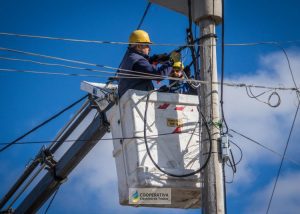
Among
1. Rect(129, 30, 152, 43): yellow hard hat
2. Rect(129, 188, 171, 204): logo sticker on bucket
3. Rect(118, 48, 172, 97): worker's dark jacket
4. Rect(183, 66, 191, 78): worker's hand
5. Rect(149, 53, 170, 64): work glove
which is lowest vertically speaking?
Rect(129, 188, 171, 204): logo sticker on bucket

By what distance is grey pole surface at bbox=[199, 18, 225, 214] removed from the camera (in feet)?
25.8

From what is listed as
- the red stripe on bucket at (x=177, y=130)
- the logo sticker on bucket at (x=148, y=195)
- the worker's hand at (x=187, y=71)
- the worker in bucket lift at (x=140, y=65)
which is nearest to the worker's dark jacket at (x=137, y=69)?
the worker in bucket lift at (x=140, y=65)

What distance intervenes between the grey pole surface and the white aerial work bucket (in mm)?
556

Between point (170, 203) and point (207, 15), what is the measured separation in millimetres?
2562

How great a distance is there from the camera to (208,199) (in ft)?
25.9

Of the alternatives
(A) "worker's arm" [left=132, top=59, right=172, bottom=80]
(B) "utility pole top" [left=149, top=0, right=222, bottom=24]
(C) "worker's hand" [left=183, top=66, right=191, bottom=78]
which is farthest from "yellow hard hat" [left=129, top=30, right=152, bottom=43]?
(B) "utility pole top" [left=149, top=0, right=222, bottom=24]

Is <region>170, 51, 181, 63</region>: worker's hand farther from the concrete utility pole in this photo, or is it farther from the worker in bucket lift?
the concrete utility pole

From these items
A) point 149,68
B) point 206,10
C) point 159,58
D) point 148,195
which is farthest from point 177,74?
point 148,195

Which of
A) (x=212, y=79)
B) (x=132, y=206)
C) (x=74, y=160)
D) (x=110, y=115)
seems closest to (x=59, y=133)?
(x=74, y=160)

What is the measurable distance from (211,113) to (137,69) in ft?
4.22

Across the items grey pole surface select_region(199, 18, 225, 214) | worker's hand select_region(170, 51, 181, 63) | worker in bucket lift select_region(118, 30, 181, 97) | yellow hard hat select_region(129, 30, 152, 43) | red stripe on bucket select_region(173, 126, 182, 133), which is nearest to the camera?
grey pole surface select_region(199, 18, 225, 214)

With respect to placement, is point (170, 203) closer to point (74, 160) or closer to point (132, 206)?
point (132, 206)

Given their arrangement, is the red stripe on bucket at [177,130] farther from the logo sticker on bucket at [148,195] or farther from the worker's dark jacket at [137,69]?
the logo sticker on bucket at [148,195]

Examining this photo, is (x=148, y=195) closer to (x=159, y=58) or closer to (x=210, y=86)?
(x=210, y=86)
